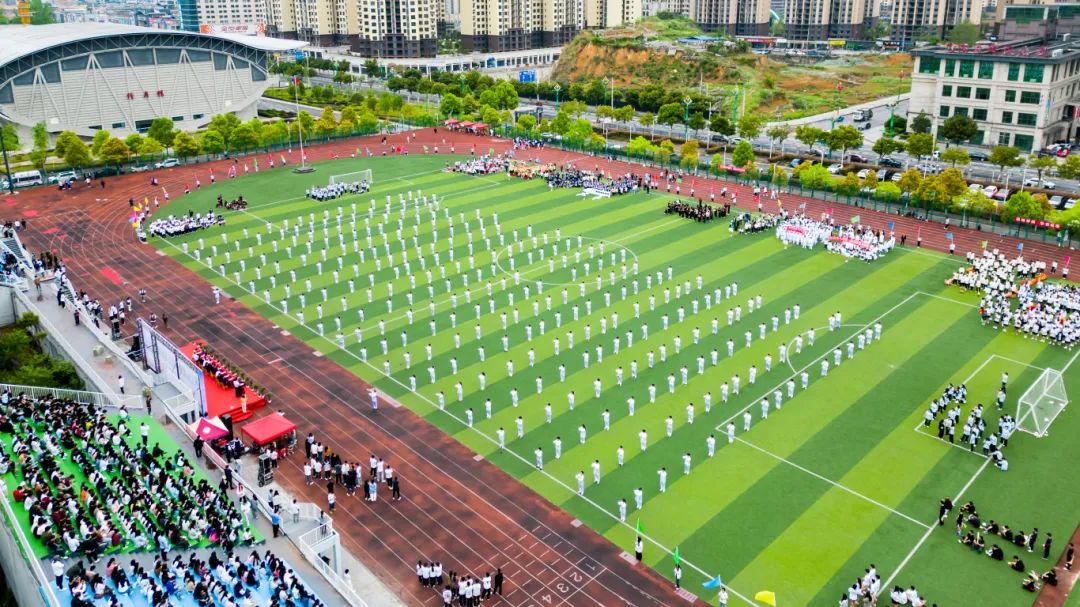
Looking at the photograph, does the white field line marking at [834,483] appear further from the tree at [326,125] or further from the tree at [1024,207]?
the tree at [326,125]

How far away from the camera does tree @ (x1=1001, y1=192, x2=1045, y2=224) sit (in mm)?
58562

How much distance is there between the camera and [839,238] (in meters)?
57.4

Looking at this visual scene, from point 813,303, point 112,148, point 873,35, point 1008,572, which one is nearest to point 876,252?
point 813,303

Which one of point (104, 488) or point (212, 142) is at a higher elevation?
point (212, 142)

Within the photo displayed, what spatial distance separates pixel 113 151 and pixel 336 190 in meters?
23.6

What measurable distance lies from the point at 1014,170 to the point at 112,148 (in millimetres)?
87456

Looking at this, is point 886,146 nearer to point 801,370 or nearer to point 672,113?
point 672,113

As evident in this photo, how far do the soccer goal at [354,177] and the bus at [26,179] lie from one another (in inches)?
1045

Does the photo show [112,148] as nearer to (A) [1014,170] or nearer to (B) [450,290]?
(B) [450,290]

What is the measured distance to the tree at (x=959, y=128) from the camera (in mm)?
83875

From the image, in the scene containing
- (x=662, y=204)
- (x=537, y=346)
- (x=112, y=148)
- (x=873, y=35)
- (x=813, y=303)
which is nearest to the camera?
(x=537, y=346)

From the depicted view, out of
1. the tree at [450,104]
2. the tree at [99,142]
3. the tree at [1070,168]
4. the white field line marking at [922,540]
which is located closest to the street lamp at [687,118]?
the tree at [450,104]

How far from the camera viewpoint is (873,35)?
19638 centimetres

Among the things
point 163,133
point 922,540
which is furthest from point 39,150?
point 922,540
